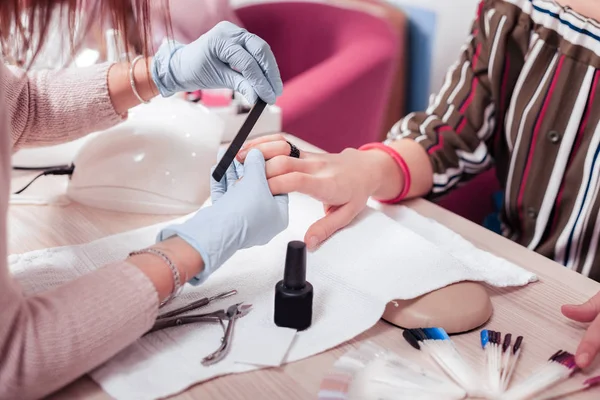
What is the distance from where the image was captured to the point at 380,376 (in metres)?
0.59

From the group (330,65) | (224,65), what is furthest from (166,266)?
(330,65)

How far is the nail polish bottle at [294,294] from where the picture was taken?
62 cm

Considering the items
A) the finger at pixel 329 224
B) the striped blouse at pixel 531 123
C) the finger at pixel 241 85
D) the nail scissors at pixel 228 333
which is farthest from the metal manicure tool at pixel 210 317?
the striped blouse at pixel 531 123

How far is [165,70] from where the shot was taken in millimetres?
871

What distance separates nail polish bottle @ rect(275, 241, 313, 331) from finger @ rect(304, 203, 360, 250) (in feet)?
0.40

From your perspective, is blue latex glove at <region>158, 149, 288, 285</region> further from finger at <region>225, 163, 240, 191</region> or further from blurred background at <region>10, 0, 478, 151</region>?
blurred background at <region>10, 0, 478, 151</region>

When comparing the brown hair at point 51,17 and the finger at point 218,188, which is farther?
the finger at point 218,188

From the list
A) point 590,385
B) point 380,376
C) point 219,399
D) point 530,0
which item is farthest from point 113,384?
point 530,0

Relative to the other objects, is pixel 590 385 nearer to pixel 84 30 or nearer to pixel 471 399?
pixel 471 399

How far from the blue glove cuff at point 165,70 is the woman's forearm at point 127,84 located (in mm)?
16

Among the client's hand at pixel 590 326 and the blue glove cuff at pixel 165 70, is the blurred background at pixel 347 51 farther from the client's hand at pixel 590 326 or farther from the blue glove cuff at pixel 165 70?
the client's hand at pixel 590 326

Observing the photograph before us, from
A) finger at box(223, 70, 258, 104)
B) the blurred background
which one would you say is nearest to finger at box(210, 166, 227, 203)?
finger at box(223, 70, 258, 104)

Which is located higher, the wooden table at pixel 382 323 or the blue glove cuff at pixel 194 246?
the blue glove cuff at pixel 194 246

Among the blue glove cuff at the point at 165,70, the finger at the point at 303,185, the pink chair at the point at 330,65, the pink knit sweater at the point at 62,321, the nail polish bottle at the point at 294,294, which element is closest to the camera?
the pink knit sweater at the point at 62,321
